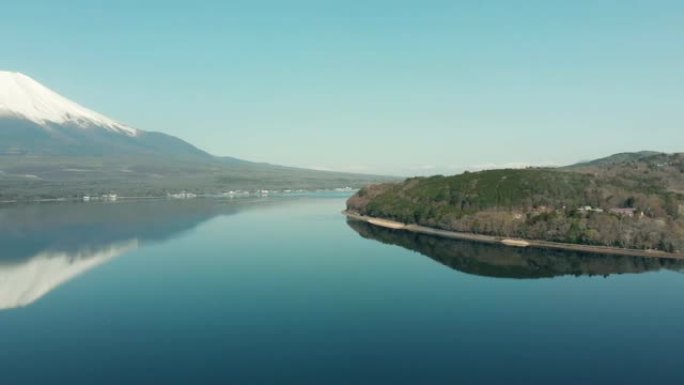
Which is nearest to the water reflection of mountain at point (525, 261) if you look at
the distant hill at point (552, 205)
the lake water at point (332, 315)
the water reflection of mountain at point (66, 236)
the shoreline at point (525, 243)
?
the lake water at point (332, 315)

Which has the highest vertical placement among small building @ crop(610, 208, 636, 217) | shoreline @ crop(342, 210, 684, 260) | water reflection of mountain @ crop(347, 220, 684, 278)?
small building @ crop(610, 208, 636, 217)

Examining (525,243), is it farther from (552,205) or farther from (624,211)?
(624,211)

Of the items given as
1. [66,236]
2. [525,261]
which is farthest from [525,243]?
[66,236]

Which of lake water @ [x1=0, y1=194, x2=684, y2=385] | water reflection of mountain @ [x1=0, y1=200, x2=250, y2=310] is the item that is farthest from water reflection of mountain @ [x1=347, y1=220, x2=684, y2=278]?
water reflection of mountain @ [x1=0, y1=200, x2=250, y2=310]

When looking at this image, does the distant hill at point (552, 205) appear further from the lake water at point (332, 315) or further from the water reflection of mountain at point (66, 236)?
the water reflection of mountain at point (66, 236)

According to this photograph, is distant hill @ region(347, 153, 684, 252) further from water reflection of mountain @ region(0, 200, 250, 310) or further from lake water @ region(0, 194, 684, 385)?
water reflection of mountain @ region(0, 200, 250, 310)

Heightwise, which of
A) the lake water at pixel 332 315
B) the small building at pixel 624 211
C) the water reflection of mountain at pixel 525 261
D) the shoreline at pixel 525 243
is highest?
the small building at pixel 624 211
